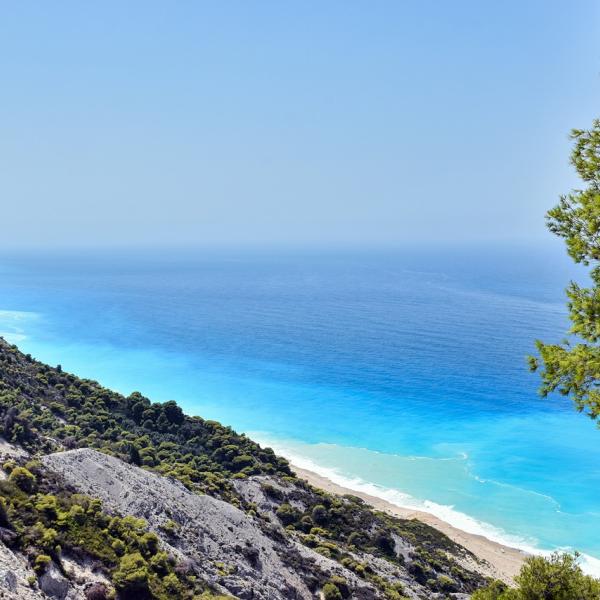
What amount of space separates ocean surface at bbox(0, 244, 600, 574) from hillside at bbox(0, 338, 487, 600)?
14572 mm

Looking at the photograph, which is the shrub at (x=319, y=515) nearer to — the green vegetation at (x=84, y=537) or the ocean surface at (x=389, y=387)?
the green vegetation at (x=84, y=537)

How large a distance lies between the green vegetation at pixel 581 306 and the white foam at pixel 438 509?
4033 centimetres

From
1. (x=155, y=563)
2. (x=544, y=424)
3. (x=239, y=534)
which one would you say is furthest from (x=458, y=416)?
(x=155, y=563)

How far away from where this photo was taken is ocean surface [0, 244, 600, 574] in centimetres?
5800

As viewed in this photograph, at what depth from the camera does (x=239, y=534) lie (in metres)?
32.9

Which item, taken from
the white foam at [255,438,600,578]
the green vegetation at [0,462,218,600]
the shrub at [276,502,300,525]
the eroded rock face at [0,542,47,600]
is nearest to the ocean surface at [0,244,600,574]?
the white foam at [255,438,600,578]

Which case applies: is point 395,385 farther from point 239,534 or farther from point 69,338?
point 69,338

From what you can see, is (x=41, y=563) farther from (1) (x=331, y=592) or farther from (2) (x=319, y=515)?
(2) (x=319, y=515)

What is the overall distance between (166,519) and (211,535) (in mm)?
2980

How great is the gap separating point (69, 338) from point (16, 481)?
10437cm

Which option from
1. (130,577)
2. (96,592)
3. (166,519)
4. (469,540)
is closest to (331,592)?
(166,519)

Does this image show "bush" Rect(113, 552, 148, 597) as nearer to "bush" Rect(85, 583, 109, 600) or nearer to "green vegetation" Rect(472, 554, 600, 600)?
"bush" Rect(85, 583, 109, 600)

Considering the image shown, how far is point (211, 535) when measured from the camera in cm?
3164

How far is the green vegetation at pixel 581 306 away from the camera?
11.3m
